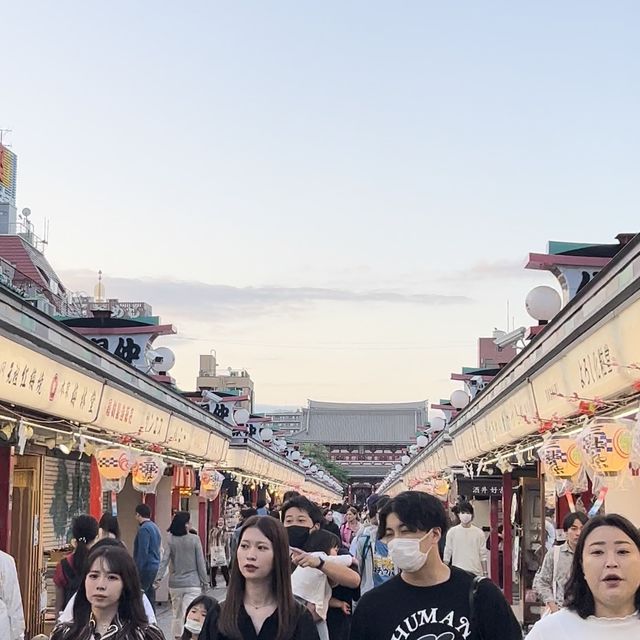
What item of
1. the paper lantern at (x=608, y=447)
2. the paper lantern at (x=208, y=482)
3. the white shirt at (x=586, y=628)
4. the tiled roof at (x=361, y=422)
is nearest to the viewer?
the white shirt at (x=586, y=628)

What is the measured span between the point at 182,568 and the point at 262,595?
8999 millimetres

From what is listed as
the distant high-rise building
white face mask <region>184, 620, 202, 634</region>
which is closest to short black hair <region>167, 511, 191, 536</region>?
white face mask <region>184, 620, 202, 634</region>

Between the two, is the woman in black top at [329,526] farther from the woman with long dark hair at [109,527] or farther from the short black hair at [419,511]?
the short black hair at [419,511]

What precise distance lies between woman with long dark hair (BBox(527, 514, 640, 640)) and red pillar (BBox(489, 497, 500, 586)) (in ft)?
60.7

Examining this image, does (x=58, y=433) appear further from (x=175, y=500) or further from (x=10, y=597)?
(x=175, y=500)

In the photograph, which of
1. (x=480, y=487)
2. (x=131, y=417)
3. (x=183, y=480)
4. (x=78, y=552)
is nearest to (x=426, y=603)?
(x=78, y=552)

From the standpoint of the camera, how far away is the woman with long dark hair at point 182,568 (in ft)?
44.2

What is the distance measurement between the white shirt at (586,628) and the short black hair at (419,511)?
2.37 feet

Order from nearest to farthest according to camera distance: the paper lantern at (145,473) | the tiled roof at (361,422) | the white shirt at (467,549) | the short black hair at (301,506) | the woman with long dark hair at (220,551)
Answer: the short black hair at (301,506)
the white shirt at (467,549)
the paper lantern at (145,473)
the woman with long dark hair at (220,551)
the tiled roof at (361,422)

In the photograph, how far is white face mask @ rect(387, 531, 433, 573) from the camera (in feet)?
14.6

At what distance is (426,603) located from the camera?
4.42 metres

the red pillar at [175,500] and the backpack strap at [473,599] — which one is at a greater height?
the red pillar at [175,500]

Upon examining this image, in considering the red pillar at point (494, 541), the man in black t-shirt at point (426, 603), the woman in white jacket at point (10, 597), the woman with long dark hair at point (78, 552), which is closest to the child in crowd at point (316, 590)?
the man in black t-shirt at point (426, 603)

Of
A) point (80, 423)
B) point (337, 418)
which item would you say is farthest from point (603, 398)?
point (337, 418)
